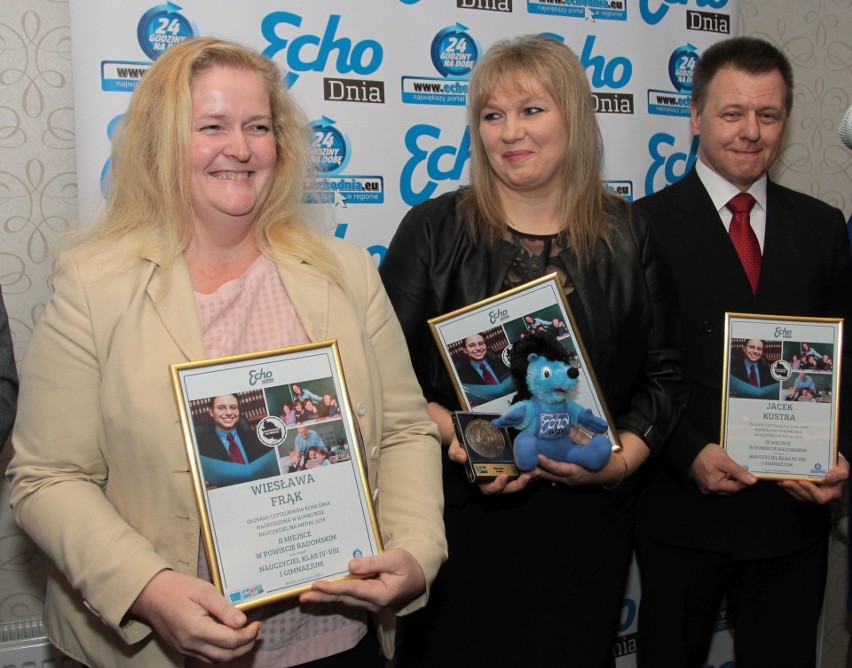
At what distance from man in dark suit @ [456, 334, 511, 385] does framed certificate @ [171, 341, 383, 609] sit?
0.52m

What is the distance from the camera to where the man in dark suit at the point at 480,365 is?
1953 millimetres

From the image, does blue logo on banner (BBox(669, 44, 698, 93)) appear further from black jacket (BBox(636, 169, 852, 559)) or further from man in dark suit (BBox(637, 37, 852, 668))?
black jacket (BBox(636, 169, 852, 559))

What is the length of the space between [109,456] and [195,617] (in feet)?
1.18

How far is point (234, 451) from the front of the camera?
1396 millimetres

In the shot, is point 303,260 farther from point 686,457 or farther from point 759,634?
point 759,634

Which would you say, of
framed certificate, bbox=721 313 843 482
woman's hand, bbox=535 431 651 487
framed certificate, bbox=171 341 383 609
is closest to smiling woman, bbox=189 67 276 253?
framed certificate, bbox=171 341 383 609

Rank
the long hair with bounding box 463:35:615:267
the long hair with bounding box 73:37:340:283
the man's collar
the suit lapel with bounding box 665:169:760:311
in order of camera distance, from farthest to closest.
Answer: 1. the man's collar
2. the suit lapel with bounding box 665:169:760:311
3. the long hair with bounding box 463:35:615:267
4. the long hair with bounding box 73:37:340:283

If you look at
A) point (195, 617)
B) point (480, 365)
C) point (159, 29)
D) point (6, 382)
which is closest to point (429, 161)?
point (159, 29)

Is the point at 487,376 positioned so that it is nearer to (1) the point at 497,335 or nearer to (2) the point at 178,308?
(1) the point at 497,335

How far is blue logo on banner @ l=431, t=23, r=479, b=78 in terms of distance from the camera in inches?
107

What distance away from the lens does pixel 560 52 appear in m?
2.10

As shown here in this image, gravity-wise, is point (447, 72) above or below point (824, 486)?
above

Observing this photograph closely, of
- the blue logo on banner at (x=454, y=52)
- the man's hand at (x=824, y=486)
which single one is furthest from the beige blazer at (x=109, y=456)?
the blue logo on banner at (x=454, y=52)

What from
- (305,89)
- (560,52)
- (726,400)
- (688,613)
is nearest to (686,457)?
(726,400)
